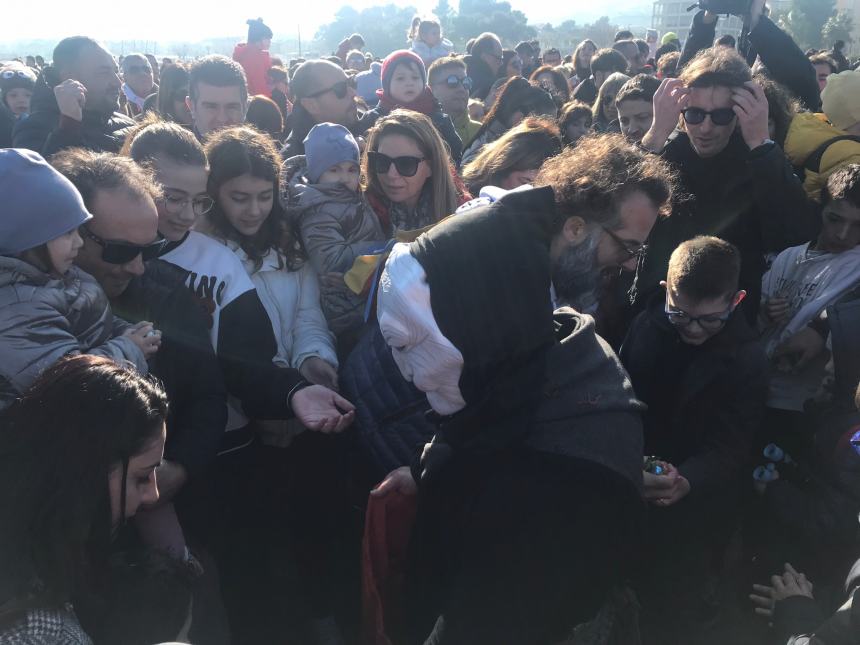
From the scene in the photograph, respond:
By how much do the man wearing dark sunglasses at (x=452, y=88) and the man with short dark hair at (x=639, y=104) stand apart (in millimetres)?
2112

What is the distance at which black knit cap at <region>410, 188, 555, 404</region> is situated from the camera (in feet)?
4.44

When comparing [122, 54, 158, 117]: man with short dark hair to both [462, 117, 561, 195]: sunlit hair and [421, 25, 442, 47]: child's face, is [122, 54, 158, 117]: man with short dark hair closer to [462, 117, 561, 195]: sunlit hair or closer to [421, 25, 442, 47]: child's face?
[421, 25, 442, 47]: child's face

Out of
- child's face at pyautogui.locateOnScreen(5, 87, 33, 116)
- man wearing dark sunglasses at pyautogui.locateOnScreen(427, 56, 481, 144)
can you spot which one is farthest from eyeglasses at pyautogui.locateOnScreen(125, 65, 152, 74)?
man wearing dark sunglasses at pyautogui.locateOnScreen(427, 56, 481, 144)

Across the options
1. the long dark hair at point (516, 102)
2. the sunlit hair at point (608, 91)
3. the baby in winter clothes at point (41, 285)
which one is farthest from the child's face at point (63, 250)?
the sunlit hair at point (608, 91)

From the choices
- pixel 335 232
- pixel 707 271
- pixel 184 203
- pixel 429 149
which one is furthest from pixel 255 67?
pixel 707 271

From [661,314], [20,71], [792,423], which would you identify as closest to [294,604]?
[661,314]

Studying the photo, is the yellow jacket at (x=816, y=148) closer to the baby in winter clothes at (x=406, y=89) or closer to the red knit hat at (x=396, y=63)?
the baby in winter clothes at (x=406, y=89)

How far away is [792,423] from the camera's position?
3.04 meters

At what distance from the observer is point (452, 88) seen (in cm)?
651

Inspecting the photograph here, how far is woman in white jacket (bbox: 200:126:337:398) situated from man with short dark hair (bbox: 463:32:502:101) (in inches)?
255

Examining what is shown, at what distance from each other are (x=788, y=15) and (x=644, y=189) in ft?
148

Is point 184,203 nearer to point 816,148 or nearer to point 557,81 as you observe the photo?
point 816,148

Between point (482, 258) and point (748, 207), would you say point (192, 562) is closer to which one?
point (482, 258)

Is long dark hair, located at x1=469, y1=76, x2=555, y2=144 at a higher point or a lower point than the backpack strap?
lower
